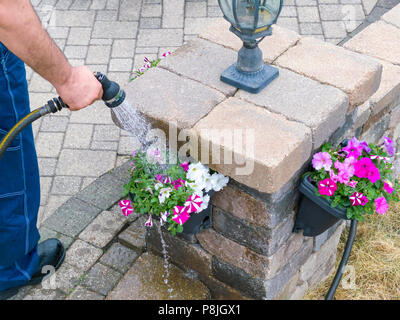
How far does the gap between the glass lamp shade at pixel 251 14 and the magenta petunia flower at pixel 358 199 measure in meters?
0.81

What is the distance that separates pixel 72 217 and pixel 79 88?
1.37m

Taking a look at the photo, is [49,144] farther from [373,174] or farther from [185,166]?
[373,174]

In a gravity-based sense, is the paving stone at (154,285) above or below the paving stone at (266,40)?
below

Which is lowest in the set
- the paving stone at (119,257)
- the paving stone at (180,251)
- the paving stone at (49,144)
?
the paving stone at (49,144)

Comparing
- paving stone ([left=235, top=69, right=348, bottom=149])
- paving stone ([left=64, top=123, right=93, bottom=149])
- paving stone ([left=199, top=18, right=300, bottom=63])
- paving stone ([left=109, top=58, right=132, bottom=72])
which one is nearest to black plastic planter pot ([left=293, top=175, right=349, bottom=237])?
paving stone ([left=235, top=69, right=348, bottom=149])

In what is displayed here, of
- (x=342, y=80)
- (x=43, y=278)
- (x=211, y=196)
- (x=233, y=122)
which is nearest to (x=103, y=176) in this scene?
(x=43, y=278)

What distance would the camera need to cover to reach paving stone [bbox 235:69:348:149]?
224 centimetres

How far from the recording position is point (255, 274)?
2.55m

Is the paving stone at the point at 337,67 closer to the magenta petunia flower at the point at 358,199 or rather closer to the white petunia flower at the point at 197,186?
the magenta petunia flower at the point at 358,199

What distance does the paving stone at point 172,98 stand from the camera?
2.29 metres

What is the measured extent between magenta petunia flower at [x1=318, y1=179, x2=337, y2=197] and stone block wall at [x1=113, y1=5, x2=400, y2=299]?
0.13m

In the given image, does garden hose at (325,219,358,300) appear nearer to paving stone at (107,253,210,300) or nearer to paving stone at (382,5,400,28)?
paving stone at (107,253,210,300)

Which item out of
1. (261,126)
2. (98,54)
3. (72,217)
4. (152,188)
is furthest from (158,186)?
(98,54)

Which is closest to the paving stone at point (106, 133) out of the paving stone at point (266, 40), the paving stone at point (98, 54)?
the paving stone at point (98, 54)
